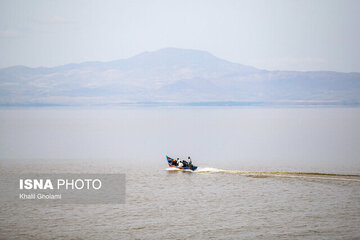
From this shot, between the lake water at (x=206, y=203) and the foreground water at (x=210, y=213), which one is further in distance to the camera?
the lake water at (x=206, y=203)

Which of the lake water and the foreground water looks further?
the lake water

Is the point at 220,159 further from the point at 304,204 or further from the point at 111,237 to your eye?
the point at 111,237

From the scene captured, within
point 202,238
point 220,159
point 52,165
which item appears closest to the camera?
point 202,238

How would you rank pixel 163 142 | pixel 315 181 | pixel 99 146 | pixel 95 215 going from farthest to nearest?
1. pixel 163 142
2. pixel 99 146
3. pixel 315 181
4. pixel 95 215

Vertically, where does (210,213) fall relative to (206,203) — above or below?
below

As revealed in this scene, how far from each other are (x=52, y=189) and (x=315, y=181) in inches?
1029

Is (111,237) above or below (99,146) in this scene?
below

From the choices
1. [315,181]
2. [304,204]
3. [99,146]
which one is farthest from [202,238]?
[99,146]

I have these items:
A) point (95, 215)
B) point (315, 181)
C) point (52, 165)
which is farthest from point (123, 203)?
point (52, 165)

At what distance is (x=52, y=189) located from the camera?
45969 mm

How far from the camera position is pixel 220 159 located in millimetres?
73312

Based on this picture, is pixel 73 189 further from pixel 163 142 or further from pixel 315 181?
pixel 163 142

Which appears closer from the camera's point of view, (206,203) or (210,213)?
(210,213)

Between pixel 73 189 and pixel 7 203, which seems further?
pixel 73 189
